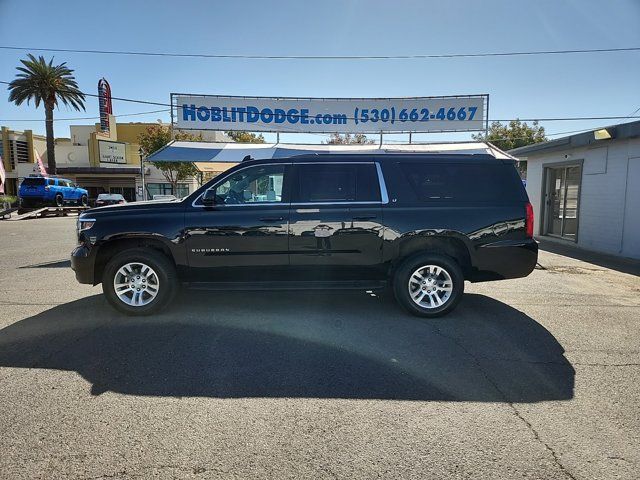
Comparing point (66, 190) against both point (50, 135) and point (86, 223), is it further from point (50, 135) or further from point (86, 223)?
point (86, 223)

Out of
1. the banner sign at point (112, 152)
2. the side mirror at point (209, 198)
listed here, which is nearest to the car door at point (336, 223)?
the side mirror at point (209, 198)

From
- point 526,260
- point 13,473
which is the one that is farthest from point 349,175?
point 13,473

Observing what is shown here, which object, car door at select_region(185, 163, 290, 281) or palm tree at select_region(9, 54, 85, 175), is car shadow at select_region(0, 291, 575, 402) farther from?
palm tree at select_region(9, 54, 85, 175)

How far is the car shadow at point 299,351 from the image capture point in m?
3.70

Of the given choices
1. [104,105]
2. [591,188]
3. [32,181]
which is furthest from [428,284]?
[104,105]

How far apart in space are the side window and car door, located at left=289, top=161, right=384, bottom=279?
22 centimetres

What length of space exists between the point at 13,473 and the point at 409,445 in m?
2.47

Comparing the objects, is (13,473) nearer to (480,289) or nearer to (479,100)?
(480,289)

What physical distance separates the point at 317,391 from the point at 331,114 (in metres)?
13.1

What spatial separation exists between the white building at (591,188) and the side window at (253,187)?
31.1 ft

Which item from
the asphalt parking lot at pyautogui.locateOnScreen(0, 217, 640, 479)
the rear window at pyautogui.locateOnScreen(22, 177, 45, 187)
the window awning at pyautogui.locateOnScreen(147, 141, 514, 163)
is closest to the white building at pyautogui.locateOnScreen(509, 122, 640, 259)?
the window awning at pyautogui.locateOnScreen(147, 141, 514, 163)

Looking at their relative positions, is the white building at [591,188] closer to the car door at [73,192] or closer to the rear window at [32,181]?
the rear window at [32,181]

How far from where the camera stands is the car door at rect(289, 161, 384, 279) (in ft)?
17.9

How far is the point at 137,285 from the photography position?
18.1 feet
